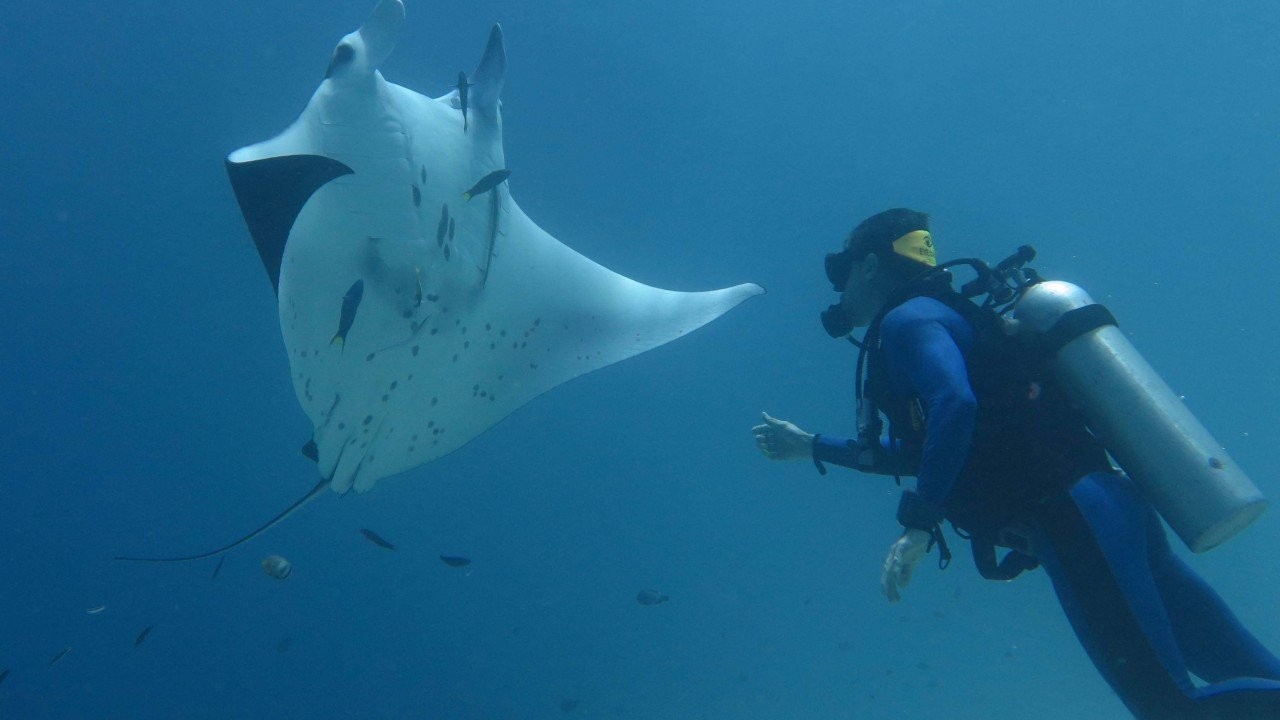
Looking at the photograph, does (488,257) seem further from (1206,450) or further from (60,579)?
(60,579)

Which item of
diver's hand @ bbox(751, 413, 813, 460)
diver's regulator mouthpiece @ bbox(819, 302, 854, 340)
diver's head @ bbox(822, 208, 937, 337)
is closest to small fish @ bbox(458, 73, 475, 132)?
diver's head @ bbox(822, 208, 937, 337)

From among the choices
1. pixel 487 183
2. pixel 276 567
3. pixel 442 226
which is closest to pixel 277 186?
pixel 442 226

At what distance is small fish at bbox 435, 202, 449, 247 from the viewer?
3263 millimetres

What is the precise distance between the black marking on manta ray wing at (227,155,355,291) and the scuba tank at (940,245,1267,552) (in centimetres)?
295

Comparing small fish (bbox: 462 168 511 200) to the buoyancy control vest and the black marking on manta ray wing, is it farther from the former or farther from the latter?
the buoyancy control vest

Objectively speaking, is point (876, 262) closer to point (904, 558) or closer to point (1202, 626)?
point (904, 558)

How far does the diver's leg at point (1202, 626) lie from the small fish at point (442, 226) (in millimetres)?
3226

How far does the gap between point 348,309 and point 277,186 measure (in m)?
0.57

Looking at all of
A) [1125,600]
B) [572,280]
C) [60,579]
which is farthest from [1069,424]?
[60,579]

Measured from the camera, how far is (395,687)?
77.7 ft

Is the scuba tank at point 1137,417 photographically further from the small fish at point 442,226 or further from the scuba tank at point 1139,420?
the small fish at point 442,226

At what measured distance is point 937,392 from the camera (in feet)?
8.26

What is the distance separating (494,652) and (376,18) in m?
26.0

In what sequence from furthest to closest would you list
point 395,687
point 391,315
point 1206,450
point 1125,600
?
point 395,687 → point 391,315 → point 1206,450 → point 1125,600
